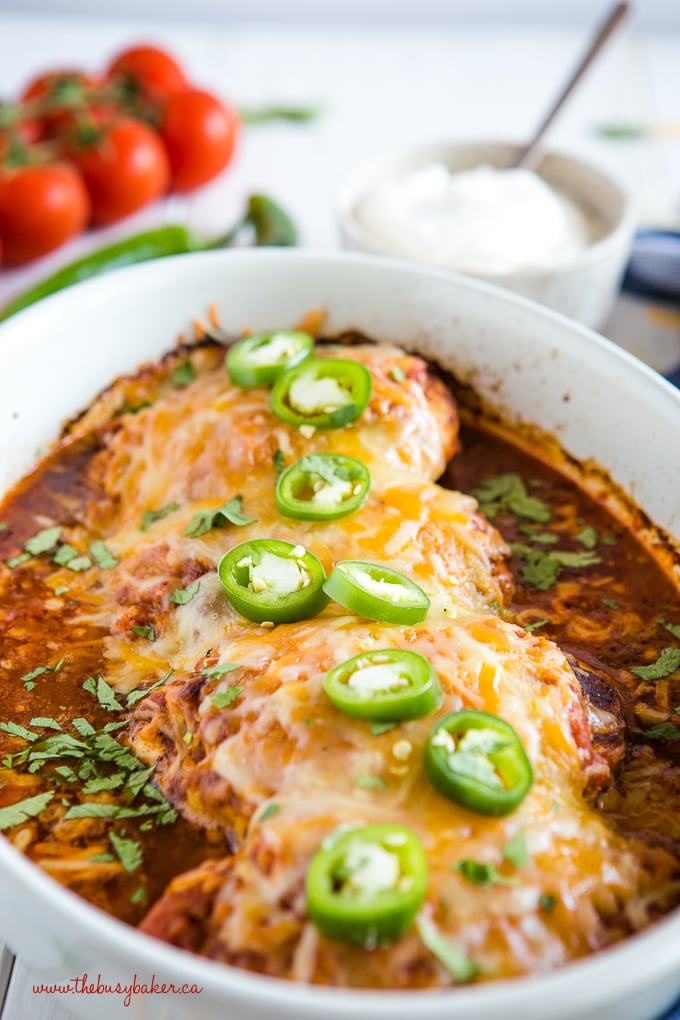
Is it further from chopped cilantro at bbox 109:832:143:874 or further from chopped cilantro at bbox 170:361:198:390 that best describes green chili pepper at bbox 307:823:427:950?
chopped cilantro at bbox 170:361:198:390

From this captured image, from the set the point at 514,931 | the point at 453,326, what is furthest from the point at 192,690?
the point at 453,326

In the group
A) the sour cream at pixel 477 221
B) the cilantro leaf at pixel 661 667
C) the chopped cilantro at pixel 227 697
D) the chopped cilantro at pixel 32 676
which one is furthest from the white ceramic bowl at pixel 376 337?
the chopped cilantro at pixel 227 697

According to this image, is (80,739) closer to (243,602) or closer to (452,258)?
(243,602)

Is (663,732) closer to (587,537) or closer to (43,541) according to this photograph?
(587,537)

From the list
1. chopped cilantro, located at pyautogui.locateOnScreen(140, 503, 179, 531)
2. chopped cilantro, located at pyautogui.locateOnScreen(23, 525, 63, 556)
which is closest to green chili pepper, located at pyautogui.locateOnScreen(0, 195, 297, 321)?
chopped cilantro, located at pyautogui.locateOnScreen(23, 525, 63, 556)

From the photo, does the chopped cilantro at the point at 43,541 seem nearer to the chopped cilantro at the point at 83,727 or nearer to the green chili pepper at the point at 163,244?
the chopped cilantro at the point at 83,727

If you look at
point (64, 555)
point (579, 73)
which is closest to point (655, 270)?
point (579, 73)
